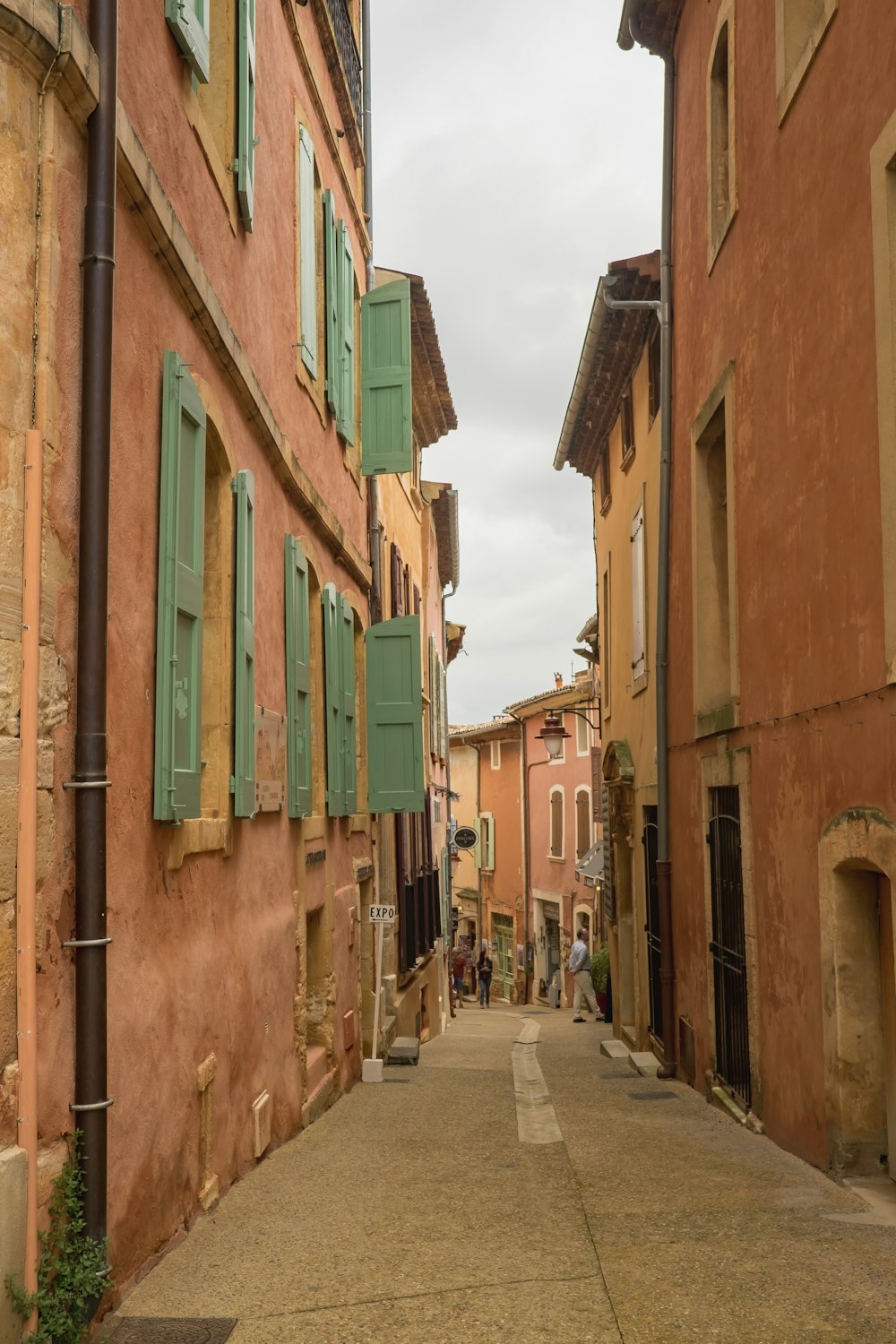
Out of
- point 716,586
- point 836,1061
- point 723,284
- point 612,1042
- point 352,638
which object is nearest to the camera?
point 836,1061

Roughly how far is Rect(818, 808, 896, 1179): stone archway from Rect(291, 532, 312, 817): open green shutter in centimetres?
329

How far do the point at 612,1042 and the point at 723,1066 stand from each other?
5.80 m

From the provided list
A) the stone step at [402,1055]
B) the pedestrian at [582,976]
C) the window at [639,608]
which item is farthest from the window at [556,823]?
the stone step at [402,1055]

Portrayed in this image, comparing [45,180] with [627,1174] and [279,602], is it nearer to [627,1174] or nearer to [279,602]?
[279,602]

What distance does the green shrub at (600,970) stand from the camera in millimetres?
20281

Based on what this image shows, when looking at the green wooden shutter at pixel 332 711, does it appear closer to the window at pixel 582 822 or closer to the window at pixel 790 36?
the window at pixel 790 36

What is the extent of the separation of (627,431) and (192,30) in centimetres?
954

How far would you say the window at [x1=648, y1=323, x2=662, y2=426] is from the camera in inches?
492

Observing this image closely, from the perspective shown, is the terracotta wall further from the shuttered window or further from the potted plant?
the shuttered window

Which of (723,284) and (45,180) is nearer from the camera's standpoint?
(45,180)

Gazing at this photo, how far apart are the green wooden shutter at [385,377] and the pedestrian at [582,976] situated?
39.1 ft

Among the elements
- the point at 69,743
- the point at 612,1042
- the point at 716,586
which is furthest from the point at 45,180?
the point at 612,1042

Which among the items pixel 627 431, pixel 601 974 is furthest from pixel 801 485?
pixel 601 974

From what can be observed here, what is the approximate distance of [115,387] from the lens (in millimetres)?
4652
